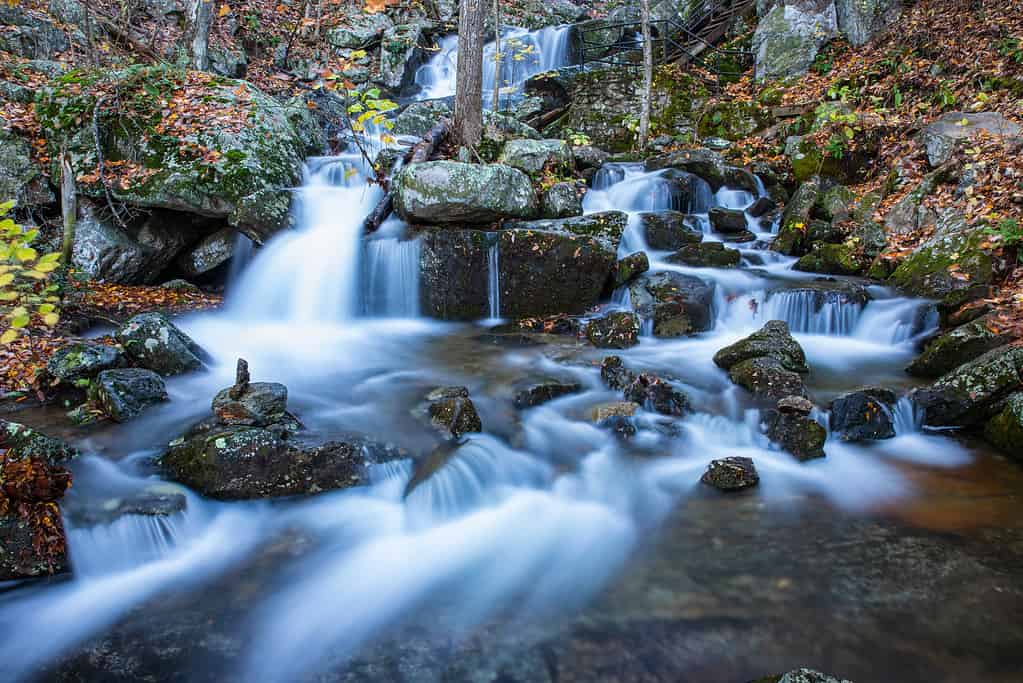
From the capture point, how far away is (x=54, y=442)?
398 centimetres

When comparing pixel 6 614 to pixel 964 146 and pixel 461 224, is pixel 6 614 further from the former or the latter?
pixel 964 146

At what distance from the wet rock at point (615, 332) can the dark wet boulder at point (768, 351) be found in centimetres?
106

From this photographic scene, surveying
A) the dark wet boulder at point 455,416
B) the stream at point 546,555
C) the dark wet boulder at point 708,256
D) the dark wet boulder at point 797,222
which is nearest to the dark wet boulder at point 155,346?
the stream at point 546,555

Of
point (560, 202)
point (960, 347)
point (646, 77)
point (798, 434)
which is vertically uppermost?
point (646, 77)

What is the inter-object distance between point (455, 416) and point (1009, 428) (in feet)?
13.7

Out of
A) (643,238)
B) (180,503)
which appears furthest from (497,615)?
(643,238)

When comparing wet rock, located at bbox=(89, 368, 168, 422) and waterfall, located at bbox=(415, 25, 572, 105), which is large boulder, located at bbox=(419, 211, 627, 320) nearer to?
wet rock, located at bbox=(89, 368, 168, 422)

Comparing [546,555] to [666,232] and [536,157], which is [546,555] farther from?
[536,157]

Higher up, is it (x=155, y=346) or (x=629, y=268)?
(x=629, y=268)

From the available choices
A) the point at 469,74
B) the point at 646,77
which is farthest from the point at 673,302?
the point at 646,77

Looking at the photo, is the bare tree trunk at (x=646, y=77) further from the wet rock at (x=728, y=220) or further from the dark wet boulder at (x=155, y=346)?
the dark wet boulder at (x=155, y=346)

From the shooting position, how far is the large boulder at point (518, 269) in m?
7.50

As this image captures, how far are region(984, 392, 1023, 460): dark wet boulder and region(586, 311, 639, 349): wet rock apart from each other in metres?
3.33

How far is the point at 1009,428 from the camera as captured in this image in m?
4.35
